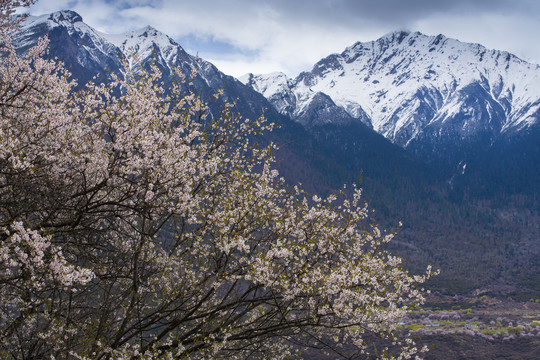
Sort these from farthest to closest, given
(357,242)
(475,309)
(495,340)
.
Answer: (475,309)
(495,340)
(357,242)

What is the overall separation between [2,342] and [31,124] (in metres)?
3.96

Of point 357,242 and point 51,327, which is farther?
point 357,242

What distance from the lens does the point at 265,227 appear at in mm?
9703

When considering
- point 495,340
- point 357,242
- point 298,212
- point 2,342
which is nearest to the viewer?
point 2,342

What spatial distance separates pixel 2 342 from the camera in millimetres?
8039

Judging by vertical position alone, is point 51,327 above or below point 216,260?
below

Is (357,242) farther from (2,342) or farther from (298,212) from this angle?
(2,342)

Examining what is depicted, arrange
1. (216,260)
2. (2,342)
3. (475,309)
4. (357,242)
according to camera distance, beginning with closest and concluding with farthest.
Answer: (2,342), (216,260), (357,242), (475,309)

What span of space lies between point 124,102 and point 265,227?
152 inches

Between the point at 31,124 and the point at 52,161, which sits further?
the point at 31,124

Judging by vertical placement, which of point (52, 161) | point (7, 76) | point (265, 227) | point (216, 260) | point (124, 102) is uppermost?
point (7, 76)

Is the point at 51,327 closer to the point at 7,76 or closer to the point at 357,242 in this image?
the point at 7,76

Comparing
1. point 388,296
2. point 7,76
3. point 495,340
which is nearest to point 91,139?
point 7,76

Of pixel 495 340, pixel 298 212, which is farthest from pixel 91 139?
pixel 495 340
